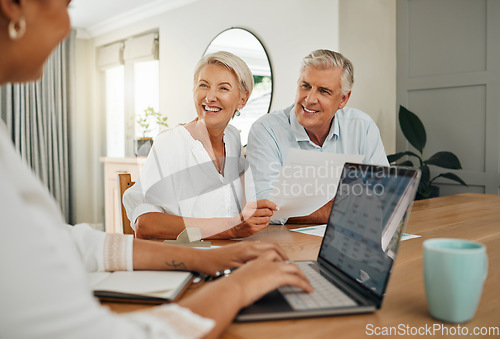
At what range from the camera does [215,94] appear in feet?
5.79

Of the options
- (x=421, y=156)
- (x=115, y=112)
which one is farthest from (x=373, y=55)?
(x=115, y=112)

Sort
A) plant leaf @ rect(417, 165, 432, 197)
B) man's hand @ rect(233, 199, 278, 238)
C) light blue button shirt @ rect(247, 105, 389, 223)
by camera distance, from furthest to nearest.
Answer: plant leaf @ rect(417, 165, 432, 197)
light blue button shirt @ rect(247, 105, 389, 223)
man's hand @ rect(233, 199, 278, 238)

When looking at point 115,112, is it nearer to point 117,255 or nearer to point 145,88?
point 145,88

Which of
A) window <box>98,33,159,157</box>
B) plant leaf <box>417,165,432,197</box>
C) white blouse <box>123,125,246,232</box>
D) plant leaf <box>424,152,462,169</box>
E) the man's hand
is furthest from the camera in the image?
window <box>98,33,159,157</box>

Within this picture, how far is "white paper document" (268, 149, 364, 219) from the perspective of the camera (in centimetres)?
132

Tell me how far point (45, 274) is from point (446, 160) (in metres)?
2.80

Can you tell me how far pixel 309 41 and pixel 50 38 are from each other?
274 centimetres

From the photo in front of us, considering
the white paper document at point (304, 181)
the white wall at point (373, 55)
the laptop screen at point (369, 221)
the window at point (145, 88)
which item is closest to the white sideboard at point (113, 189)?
the window at point (145, 88)

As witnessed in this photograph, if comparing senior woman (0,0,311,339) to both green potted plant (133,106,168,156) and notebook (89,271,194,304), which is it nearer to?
notebook (89,271,194,304)

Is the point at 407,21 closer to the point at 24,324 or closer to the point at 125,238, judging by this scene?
the point at 125,238

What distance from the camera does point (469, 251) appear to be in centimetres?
59

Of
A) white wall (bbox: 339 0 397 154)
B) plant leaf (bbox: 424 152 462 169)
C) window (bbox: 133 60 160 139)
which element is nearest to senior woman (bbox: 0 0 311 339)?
plant leaf (bbox: 424 152 462 169)

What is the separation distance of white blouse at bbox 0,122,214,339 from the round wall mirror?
296 centimetres

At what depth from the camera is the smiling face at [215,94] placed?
1.75 meters
